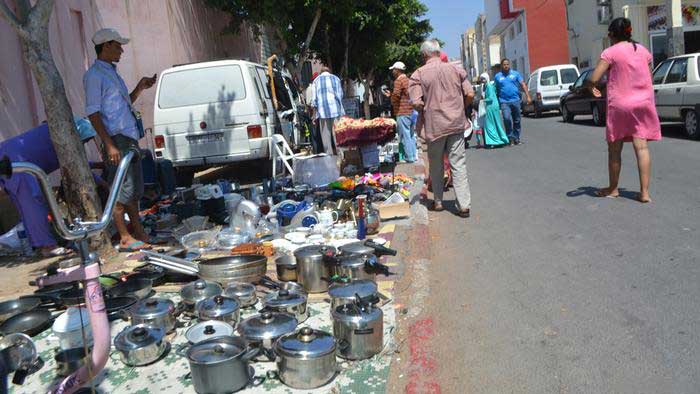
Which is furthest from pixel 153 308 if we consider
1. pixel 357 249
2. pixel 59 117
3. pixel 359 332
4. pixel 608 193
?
pixel 608 193

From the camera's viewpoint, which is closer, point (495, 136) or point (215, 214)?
point (215, 214)

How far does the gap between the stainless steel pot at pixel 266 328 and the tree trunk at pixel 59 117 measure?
9.52 ft

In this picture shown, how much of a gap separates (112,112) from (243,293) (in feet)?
8.52

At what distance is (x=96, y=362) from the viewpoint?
2.59 meters

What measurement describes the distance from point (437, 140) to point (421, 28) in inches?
1543

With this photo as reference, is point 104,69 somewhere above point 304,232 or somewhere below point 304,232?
above

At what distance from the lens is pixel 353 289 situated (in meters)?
3.96

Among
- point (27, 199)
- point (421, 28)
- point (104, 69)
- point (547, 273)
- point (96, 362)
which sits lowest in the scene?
point (547, 273)

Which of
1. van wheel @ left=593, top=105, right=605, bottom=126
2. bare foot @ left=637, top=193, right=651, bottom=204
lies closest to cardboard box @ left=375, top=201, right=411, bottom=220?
bare foot @ left=637, top=193, right=651, bottom=204

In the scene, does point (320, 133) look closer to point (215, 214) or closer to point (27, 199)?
point (215, 214)

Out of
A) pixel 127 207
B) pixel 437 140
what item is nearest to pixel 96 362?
pixel 127 207

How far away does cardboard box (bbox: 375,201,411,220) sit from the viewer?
6828 millimetres

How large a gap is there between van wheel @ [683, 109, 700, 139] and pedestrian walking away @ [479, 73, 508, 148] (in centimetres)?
350

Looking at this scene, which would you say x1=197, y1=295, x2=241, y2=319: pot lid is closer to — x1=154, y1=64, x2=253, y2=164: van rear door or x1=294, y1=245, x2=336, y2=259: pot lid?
x1=294, y1=245, x2=336, y2=259: pot lid
